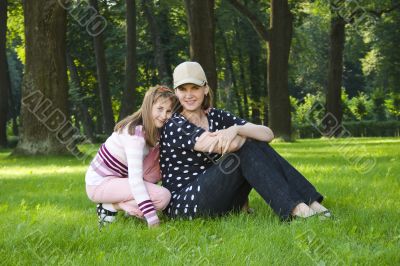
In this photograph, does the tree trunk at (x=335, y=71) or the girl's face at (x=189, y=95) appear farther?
the tree trunk at (x=335, y=71)

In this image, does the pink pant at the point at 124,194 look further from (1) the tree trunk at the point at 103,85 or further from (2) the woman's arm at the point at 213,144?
(1) the tree trunk at the point at 103,85

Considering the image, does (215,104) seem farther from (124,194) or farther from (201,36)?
(124,194)

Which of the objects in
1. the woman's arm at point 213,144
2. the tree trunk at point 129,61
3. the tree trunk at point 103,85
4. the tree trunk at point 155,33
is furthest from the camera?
the tree trunk at point 155,33

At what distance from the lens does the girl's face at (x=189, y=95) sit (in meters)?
5.46

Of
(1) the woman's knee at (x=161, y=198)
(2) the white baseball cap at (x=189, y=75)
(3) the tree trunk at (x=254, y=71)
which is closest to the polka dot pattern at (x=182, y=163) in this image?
(1) the woman's knee at (x=161, y=198)

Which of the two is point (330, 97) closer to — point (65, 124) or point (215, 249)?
point (65, 124)

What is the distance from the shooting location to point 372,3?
2291 centimetres

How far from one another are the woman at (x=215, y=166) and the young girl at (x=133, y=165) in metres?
0.13

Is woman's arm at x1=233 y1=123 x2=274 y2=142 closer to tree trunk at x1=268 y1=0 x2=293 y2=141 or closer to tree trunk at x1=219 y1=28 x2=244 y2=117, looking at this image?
tree trunk at x1=268 y1=0 x2=293 y2=141

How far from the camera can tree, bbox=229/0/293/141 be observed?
22234 mm

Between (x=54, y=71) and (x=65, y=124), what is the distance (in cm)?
133

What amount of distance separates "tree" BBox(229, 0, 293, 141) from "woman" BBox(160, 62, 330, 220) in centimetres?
1663

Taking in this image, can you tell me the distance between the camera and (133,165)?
5152 millimetres

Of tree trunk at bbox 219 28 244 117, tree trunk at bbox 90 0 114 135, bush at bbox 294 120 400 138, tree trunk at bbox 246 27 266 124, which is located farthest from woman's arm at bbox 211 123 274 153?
bush at bbox 294 120 400 138
